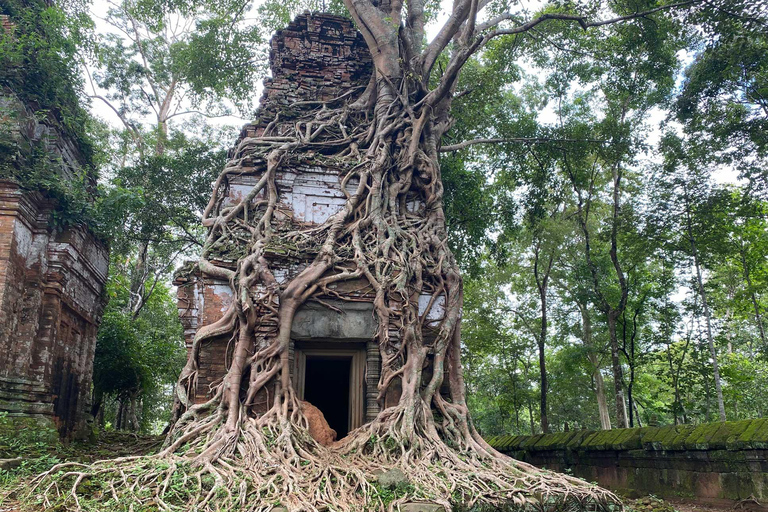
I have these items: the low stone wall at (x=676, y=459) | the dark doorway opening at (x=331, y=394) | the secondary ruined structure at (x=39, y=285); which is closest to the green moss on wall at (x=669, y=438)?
the low stone wall at (x=676, y=459)

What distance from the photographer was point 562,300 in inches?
667

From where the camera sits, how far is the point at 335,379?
28.7 feet

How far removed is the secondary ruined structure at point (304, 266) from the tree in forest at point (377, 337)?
163mm

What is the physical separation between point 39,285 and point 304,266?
3835 millimetres

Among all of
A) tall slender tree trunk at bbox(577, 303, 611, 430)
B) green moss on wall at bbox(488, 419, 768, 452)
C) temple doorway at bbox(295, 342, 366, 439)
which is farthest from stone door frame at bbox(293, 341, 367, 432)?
tall slender tree trunk at bbox(577, 303, 611, 430)

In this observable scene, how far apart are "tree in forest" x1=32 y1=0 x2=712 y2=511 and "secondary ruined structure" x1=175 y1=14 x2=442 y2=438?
0.53ft

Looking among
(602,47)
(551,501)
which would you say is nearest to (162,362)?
(551,501)

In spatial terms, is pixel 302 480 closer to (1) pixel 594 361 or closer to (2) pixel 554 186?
(2) pixel 554 186

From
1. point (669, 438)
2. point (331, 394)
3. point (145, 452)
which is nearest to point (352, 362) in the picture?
point (331, 394)

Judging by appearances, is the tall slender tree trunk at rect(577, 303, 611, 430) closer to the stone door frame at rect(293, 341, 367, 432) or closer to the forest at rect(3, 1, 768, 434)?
the forest at rect(3, 1, 768, 434)

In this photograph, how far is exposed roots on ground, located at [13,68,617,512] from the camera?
14.3ft

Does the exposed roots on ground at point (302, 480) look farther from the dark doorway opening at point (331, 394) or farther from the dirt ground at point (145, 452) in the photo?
the dark doorway opening at point (331, 394)

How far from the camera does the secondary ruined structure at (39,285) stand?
6.91 metres

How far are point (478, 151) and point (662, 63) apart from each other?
5.72 meters
